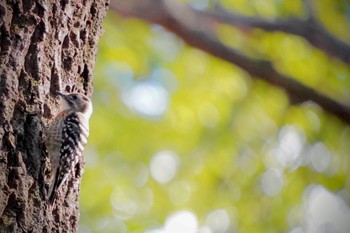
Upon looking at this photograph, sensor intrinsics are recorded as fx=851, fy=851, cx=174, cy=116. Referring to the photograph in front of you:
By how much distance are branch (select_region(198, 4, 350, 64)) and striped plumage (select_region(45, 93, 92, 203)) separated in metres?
2.51

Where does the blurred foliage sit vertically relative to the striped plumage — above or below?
above

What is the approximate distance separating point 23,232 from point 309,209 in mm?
7240

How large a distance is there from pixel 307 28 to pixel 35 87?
3.44m

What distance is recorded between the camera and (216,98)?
11508 mm

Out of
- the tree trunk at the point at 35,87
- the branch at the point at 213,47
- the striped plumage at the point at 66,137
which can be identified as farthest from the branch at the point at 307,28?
the tree trunk at the point at 35,87

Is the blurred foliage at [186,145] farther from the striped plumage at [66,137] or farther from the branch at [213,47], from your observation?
the striped plumage at [66,137]

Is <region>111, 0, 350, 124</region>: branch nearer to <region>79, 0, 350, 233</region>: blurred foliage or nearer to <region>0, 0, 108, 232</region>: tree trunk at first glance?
<region>0, 0, 108, 232</region>: tree trunk

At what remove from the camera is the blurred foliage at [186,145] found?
432 inches

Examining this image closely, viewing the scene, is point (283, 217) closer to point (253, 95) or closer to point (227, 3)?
point (253, 95)

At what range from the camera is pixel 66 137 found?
5.09m

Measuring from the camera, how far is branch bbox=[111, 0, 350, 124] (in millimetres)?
6246

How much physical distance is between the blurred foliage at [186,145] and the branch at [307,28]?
2814 millimetres

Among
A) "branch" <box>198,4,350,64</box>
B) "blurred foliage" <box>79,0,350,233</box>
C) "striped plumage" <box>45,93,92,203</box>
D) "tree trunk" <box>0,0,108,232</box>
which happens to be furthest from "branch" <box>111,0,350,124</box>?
"blurred foliage" <box>79,0,350,233</box>

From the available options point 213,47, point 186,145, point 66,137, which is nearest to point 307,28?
point 213,47
